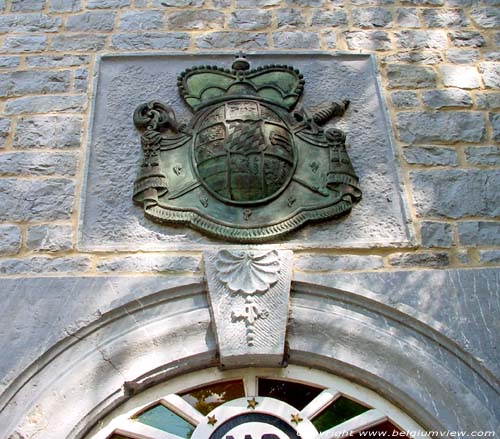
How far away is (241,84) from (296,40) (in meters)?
0.52

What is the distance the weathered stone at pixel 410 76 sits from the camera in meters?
4.05

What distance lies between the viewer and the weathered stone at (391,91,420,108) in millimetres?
3959

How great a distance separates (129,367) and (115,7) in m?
2.27

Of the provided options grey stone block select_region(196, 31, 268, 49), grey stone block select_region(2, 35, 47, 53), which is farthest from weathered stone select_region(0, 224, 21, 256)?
grey stone block select_region(196, 31, 268, 49)

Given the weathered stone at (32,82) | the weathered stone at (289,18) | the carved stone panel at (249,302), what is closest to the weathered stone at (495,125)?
the weathered stone at (289,18)

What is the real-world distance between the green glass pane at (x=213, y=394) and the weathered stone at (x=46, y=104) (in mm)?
1622

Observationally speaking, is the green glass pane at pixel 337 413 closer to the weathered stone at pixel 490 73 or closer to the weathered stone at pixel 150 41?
the weathered stone at pixel 490 73

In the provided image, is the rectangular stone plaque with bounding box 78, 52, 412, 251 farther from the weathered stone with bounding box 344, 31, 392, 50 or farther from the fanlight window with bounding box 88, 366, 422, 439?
the fanlight window with bounding box 88, 366, 422, 439

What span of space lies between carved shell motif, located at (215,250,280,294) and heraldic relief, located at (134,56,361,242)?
12 cm

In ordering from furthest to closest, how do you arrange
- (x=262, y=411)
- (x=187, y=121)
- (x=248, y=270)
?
1. (x=187, y=121)
2. (x=248, y=270)
3. (x=262, y=411)

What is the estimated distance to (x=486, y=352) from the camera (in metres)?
3.06

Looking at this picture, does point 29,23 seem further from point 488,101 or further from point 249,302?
point 488,101

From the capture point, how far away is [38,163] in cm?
369

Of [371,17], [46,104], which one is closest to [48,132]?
[46,104]
